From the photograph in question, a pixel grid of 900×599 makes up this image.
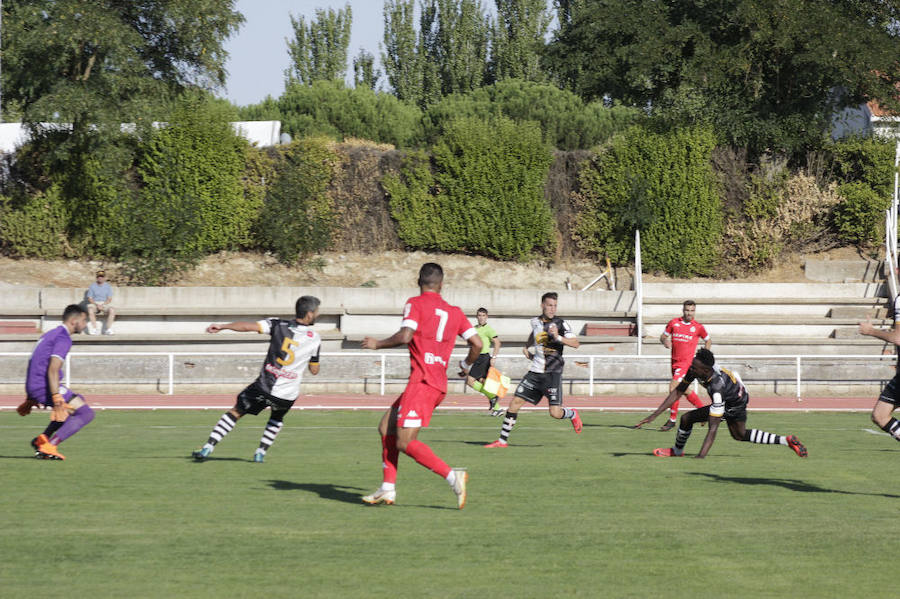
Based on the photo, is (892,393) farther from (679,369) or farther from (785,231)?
(785,231)

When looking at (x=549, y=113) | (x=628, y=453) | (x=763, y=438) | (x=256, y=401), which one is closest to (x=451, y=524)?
(x=256, y=401)

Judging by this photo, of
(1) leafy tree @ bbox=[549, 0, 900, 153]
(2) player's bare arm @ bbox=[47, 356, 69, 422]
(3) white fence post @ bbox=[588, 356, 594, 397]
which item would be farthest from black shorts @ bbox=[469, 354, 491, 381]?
(1) leafy tree @ bbox=[549, 0, 900, 153]

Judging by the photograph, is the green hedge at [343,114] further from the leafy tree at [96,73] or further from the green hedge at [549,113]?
the leafy tree at [96,73]

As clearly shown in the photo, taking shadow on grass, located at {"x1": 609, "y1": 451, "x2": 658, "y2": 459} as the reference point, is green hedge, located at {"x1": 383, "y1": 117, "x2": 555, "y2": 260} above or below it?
above

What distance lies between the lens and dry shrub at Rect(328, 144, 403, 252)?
3397 centimetres

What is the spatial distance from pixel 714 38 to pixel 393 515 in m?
29.6

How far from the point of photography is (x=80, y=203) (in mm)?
31578

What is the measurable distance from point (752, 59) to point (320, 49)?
118 ft

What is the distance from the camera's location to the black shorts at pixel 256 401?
11.8 meters

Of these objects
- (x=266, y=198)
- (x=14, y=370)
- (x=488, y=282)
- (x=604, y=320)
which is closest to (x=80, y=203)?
(x=266, y=198)

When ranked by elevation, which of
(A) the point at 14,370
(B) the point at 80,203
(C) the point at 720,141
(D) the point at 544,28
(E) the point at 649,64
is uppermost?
(D) the point at 544,28

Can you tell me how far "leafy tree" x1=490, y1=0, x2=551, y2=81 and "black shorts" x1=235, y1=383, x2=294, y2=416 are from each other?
5041 cm

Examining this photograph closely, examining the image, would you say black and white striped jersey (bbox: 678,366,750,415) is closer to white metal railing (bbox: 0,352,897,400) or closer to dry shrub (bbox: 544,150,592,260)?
white metal railing (bbox: 0,352,897,400)

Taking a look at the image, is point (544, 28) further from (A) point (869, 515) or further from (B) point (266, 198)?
(A) point (869, 515)
